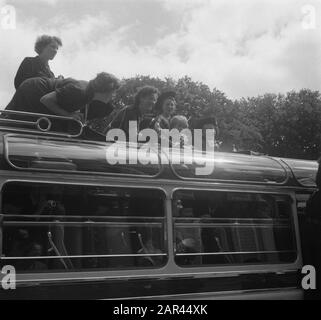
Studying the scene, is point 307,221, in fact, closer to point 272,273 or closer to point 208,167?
point 272,273

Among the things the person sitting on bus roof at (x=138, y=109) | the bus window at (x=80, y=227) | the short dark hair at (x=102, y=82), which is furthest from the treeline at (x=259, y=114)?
the bus window at (x=80, y=227)

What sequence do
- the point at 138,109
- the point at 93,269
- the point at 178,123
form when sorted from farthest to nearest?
1. the point at 178,123
2. the point at 138,109
3. the point at 93,269

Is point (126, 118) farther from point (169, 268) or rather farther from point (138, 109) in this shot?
point (169, 268)

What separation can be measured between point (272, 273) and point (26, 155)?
9.58ft

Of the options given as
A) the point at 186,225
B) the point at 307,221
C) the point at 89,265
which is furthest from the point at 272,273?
the point at 89,265

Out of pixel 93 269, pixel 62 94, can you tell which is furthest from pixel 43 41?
pixel 93 269

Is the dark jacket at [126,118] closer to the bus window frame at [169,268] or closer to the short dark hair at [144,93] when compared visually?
the short dark hair at [144,93]

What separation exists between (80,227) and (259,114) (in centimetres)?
4178

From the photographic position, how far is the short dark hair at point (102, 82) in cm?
538

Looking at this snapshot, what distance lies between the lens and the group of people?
5363mm

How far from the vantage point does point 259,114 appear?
1777 inches

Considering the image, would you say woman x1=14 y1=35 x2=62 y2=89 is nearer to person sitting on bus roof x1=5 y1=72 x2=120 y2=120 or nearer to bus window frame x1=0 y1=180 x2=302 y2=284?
person sitting on bus roof x1=5 y1=72 x2=120 y2=120

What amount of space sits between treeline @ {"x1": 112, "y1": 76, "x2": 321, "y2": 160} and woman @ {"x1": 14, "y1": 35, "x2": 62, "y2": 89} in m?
25.7

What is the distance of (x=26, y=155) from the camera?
4438 mm
